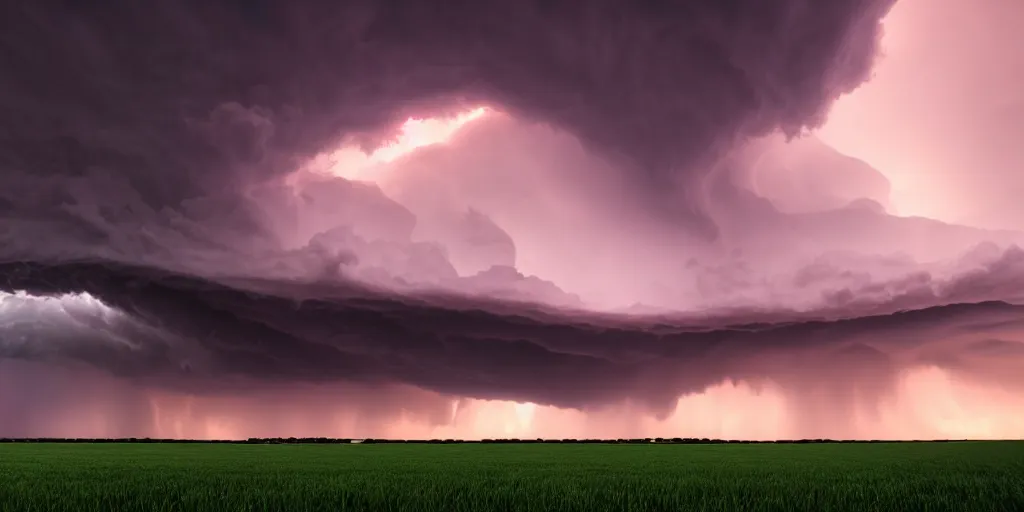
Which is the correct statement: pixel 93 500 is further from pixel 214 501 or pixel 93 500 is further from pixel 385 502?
pixel 385 502

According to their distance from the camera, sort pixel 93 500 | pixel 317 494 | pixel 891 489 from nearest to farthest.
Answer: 1. pixel 93 500
2. pixel 317 494
3. pixel 891 489

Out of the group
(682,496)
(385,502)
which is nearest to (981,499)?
(682,496)

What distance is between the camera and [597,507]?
14.1 m

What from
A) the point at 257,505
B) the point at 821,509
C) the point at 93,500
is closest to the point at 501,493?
the point at 257,505

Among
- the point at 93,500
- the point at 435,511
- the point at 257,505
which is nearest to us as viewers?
the point at 435,511

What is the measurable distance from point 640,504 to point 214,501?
29.4 ft

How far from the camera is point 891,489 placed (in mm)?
18547

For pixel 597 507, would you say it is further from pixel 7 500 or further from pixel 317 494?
pixel 7 500

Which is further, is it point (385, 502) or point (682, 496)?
point (682, 496)

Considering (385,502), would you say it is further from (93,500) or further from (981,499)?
(981,499)

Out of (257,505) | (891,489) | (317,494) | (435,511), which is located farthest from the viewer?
(891,489)

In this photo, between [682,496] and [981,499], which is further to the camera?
[682,496]

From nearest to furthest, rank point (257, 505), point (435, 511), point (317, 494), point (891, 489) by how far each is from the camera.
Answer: point (435, 511) → point (257, 505) → point (317, 494) → point (891, 489)

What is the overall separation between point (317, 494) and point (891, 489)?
14925mm
